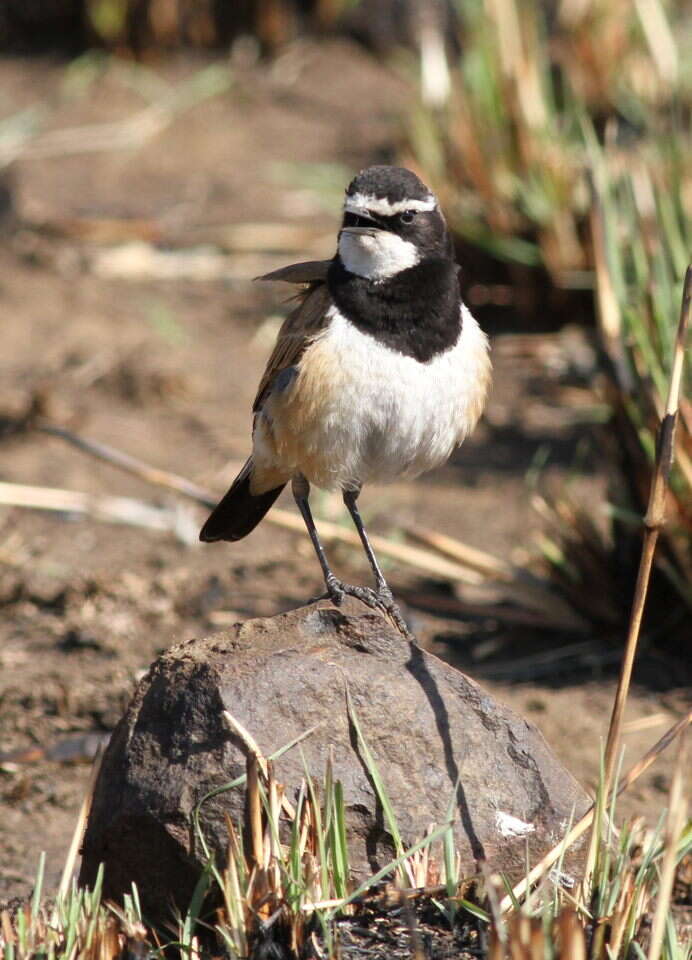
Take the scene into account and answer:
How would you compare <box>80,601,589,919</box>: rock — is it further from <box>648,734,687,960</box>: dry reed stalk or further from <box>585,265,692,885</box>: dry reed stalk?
<box>648,734,687,960</box>: dry reed stalk

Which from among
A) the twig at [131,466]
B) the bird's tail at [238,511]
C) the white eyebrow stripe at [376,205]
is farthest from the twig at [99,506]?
the white eyebrow stripe at [376,205]

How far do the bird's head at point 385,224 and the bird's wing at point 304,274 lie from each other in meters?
0.31

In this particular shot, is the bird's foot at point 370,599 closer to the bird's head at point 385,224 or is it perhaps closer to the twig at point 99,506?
the bird's head at point 385,224

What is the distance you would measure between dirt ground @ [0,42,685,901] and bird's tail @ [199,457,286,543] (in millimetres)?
852

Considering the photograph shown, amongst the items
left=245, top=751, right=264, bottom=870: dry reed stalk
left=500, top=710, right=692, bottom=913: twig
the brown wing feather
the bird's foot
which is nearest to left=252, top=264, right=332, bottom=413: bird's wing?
the brown wing feather

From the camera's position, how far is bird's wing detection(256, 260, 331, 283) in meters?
4.73

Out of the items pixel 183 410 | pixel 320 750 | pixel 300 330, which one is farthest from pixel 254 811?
pixel 183 410

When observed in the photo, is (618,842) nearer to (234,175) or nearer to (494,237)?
(494,237)

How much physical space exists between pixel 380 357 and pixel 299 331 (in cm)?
36

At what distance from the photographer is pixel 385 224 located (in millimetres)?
4340

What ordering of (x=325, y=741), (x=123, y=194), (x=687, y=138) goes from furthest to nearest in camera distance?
(x=123, y=194), (x=687, y=138), (x=325, y=741)

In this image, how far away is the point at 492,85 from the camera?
8.63 meters

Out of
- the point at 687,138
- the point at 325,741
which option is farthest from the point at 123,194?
the point at 325,741

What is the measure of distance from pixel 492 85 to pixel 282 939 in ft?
21.3
